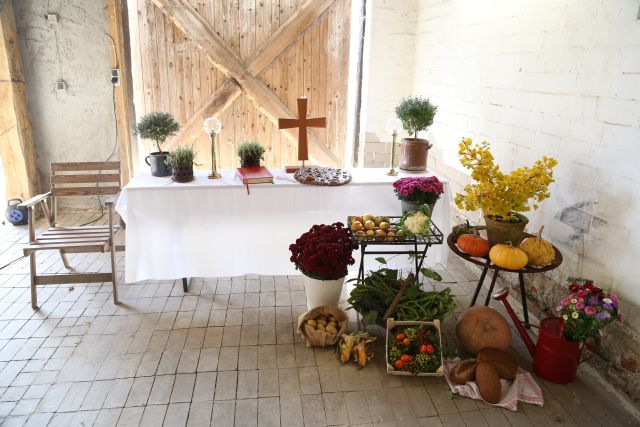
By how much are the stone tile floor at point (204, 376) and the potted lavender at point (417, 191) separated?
89 centimetres

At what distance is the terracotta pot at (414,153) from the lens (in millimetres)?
3975

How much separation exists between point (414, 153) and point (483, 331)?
1.65m

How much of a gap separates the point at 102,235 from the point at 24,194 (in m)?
2.18

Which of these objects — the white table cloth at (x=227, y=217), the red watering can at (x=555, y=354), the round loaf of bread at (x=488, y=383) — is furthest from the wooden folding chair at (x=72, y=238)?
the red watering can at (x=555, y=354)

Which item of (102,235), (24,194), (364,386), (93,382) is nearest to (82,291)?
(102,235)

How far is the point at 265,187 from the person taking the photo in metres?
3.63

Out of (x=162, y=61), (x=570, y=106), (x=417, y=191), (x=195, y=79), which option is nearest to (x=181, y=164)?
(x=417, y=191)

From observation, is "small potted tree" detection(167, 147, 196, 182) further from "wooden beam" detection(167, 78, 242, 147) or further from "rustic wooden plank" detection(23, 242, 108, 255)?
"wooden beam" detection(167, 78, 242, 147)

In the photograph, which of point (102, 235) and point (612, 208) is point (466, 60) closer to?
point (612, 208)

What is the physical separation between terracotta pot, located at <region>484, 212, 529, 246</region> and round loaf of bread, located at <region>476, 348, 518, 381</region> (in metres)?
0.70

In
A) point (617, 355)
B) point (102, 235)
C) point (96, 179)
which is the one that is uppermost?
point (96, 179)

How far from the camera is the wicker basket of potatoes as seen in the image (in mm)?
3021

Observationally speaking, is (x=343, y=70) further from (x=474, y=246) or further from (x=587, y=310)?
(x=587, y=310)

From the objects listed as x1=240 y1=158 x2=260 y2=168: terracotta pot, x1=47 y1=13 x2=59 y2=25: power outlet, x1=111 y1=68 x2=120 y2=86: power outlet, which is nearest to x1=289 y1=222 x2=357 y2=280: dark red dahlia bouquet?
x1=240 y1=158 x2=260 y2=168: terracotta pot
